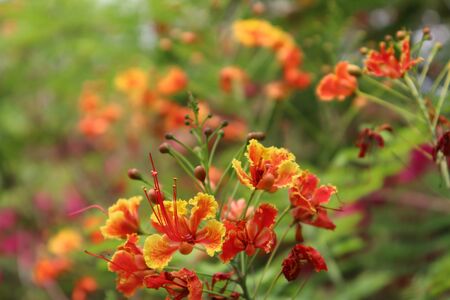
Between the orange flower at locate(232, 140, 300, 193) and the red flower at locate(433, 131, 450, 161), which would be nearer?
the orange flower at locate(232, 140, 300, 193)

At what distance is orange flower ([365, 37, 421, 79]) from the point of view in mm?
1278

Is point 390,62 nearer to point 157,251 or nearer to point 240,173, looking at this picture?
point 240,173

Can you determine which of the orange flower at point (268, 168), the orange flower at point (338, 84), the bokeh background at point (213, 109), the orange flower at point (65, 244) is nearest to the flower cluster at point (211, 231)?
the orange flower at point (268, 168)

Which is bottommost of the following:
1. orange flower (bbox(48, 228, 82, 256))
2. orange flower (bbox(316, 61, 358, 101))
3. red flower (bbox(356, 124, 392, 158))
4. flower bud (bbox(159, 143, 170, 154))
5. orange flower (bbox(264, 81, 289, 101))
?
orange flower (bbox(48, 228, 82, 256))

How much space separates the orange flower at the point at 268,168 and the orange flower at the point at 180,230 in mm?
91

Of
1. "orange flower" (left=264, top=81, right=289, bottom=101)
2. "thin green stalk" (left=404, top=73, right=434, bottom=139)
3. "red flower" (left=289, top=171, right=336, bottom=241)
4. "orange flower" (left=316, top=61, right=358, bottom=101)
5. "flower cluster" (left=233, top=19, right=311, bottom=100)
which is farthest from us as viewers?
"orange flower" (left=264, top=81, right=289, bottom=101)

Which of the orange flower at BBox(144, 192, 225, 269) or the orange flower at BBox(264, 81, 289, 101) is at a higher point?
the orange flower at BBox(144, 192, 225, 269)

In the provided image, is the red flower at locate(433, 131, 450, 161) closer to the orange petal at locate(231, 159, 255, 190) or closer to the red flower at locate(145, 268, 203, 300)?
the orange petal at locate(231, 159, 255, 190)

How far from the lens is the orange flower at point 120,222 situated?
1167 millimetres

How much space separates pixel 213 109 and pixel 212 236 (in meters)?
3.05

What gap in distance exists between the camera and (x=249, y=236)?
104cm

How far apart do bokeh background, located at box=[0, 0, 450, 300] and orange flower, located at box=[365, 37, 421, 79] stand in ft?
1.95

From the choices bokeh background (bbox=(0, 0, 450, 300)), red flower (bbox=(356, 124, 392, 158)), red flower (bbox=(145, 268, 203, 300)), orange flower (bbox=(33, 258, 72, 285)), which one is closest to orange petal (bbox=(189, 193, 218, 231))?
red flower (bbox=(145, 268, 203, 300))

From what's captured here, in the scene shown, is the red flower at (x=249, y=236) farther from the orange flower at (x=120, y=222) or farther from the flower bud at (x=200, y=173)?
the orange flower at (x=120, y=222)
